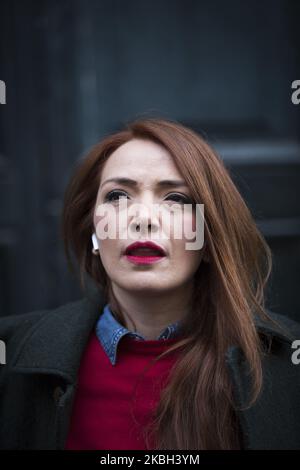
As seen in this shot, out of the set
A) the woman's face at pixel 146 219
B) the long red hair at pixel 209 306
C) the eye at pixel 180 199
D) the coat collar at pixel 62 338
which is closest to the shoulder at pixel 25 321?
the coat collar at pixel 62 338

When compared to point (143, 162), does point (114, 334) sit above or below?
below

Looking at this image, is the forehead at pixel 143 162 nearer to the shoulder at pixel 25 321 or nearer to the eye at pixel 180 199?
the eye at pixel 180 199

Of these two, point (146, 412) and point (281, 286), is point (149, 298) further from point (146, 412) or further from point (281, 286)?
point (281, 286)

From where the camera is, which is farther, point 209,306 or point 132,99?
point 132,99

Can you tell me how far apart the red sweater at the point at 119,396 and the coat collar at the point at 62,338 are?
0.07m

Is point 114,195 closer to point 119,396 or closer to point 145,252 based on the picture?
point 145,252

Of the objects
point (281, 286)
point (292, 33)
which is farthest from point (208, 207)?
point (292, 33)

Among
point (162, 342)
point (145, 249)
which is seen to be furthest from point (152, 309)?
point (145, 249)

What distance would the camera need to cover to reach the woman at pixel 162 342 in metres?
1.45

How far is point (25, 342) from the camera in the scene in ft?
5.22

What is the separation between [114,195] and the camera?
5.20ft

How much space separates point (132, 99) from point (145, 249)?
3.16 ft

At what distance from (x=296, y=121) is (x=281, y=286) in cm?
69

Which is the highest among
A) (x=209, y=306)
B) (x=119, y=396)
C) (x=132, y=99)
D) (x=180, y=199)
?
(x=132, y=99)
